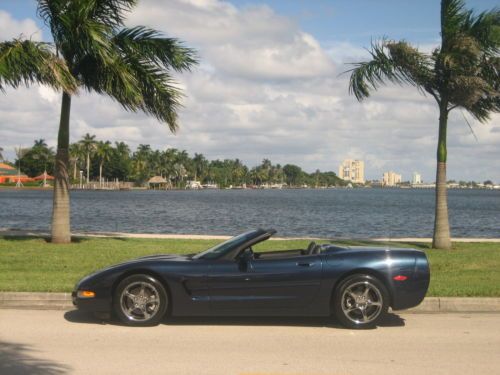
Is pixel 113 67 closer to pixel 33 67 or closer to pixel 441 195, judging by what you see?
pixel 33 67

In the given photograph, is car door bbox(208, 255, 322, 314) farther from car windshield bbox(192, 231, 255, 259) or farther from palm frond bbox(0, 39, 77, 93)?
palm frond bbox(0, 39, 77, 93)

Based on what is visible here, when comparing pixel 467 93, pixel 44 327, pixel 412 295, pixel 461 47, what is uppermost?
pixel 461 47

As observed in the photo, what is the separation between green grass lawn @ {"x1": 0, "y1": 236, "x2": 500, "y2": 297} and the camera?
10.2m

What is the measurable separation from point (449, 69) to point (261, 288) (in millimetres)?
10965

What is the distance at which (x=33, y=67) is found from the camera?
1484 cm

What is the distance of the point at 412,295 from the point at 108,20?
11.5 m

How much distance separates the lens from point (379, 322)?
26.9 feet

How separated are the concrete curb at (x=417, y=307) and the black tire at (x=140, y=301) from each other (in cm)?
163

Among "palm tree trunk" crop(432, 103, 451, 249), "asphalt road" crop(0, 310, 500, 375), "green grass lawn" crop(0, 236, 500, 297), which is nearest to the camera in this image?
"asphalt road" crop(0, 310, 500, 375)

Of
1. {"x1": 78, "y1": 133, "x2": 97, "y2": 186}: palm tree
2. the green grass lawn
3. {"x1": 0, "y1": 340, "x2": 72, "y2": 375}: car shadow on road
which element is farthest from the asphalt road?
{"x1": 78, "y1": 133, "x2": 97, "y2": 186}: palm tree

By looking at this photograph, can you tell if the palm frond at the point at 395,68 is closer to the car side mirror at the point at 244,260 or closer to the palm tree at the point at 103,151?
the car side mirror at the point at 244,260

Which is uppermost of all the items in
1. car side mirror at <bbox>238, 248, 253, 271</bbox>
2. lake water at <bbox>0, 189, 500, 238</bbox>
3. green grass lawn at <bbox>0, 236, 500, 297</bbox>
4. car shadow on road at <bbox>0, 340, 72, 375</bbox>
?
car side mirror at <bbox>238, 248, 253, 271</bbox>

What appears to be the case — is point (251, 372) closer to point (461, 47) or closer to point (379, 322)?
point (379, 322)

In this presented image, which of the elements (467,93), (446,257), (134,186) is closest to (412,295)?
(446,257)
